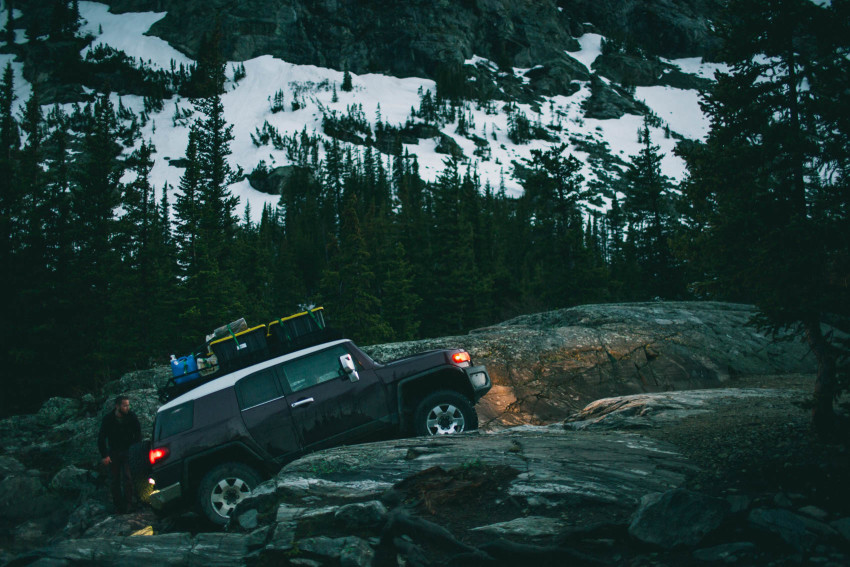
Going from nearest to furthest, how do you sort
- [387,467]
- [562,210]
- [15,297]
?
1. [387,467]
2. [15,297]
3. [562,210]

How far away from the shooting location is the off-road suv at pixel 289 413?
22.9ft

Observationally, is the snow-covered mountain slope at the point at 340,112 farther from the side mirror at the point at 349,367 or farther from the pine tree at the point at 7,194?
the side mirror at the point at 349,367

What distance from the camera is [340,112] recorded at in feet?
477

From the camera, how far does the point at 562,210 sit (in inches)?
1294

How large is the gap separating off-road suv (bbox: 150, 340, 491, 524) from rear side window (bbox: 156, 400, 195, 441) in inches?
0.6

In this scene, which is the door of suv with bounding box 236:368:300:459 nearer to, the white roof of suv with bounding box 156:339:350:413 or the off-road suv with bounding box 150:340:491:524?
the off-road suv with bounding box 150:340:491:524

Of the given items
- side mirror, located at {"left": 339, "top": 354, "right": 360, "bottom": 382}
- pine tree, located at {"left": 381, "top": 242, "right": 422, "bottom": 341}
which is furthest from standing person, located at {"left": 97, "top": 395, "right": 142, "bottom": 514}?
Result: pine tree, located at {"left": 381, "top": 242, "right": 422, "bottom": 341}

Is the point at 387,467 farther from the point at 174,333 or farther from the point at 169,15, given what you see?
the point at 169,15

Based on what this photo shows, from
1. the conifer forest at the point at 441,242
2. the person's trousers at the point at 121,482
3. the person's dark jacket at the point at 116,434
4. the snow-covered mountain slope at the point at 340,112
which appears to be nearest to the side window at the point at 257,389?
the person's dark jacket at the point at 116,434

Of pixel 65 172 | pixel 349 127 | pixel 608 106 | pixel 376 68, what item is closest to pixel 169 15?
pixel 376 68

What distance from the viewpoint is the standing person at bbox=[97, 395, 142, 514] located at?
369 inches

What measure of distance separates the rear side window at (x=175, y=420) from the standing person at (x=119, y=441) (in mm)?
2702

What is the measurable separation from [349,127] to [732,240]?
138777 millimetres

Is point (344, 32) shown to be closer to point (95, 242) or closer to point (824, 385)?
point (95, 242)
